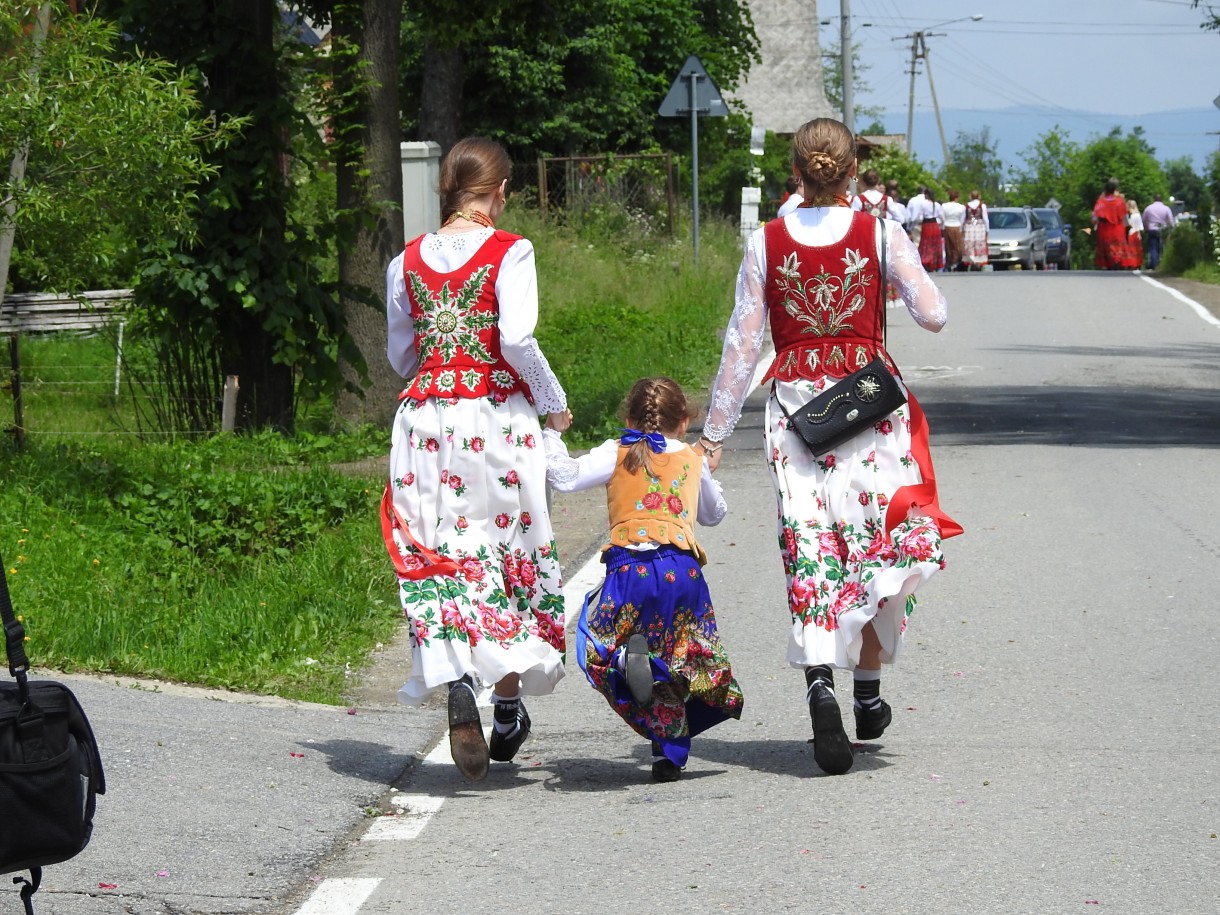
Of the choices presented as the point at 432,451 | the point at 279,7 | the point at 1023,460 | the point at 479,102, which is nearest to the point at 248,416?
the point at 279,7

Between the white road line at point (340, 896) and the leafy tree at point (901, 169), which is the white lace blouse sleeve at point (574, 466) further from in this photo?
the leafy tree at point (901, 169)

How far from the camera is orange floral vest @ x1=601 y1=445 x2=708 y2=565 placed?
19.2 ft

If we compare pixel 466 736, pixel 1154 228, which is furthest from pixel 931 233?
pixel 466 736

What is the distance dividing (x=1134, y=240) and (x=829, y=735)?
35.1 metres

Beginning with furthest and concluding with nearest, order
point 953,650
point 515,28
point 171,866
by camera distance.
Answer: point 515,28
point 953,650
point 171,866

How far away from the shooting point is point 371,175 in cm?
1462

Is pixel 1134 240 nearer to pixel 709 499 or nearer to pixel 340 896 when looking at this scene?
pixel 709 499

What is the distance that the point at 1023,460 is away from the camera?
521 inches

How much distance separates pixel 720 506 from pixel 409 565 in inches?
41.2

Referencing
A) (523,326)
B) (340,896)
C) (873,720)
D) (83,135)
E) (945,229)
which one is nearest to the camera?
(340,896)

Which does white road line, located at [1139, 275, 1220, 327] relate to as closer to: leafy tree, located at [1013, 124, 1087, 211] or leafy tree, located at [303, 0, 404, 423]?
leafy tree, located at [303, 0, 404, 423]

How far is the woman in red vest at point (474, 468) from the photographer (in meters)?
5.78

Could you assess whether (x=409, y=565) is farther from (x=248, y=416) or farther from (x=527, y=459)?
(x=248, y=416)

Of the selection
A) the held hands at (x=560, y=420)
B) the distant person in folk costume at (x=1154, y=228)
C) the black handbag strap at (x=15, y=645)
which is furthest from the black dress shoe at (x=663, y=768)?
the distant person in folk costume at (x=1154, y=228)
